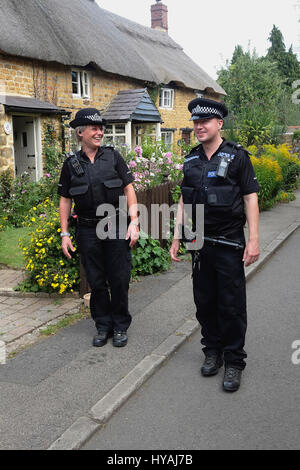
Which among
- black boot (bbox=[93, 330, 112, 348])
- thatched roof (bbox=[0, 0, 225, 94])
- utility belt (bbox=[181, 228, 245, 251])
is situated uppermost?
thatched roof (bbox=[0, 0, 225, 94])

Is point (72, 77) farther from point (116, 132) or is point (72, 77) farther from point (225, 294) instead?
point (225, 294)

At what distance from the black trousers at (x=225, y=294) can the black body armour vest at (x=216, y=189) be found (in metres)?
0.25

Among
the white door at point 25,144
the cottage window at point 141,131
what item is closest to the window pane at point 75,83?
the white door at point 25,144

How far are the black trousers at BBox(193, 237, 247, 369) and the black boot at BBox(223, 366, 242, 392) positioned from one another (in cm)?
4

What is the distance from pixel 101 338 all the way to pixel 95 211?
1.22m

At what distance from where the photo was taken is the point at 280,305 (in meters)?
5.43

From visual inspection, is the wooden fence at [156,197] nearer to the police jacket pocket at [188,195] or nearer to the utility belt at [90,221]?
the utility belt at [90,221]

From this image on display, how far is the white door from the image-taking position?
13.2m

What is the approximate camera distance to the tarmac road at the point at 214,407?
9.53 feet

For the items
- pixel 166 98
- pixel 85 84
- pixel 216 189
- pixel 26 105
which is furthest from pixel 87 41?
pixel 216 189

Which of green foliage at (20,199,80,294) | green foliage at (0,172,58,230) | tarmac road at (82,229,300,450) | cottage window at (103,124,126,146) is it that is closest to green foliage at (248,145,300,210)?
green foliage at (0,172,58,230)

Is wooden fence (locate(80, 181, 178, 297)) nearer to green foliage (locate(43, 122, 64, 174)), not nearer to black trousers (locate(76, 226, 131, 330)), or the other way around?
black trousers (locate(76, 226, 131, 330))

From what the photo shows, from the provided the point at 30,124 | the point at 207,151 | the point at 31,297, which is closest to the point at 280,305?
the point at 207,151

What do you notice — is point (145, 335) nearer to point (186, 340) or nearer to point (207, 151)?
point (186, 340)
